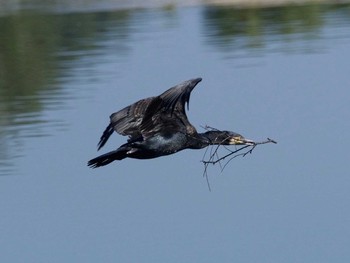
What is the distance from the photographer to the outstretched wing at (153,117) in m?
8.00

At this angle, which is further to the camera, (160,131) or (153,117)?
(153,117)

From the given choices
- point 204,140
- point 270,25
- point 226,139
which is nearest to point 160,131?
point 204,140

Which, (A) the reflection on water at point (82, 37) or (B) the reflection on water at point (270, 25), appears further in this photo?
(B) the reflection on water at point (270, 25)

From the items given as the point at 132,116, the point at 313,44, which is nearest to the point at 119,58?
the point at 313,44

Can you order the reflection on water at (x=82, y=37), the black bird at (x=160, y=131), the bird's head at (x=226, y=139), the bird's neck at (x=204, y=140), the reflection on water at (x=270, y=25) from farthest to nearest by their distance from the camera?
the reflection on water at (x=270, y=25) → the reflection on water at (x=82, y=37) → the bird's head at (x=226, y=139) → the bird's neck at (x=204, y=140) → the black bird at (x=160, y=131)

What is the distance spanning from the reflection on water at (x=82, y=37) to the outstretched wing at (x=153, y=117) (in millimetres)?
9978

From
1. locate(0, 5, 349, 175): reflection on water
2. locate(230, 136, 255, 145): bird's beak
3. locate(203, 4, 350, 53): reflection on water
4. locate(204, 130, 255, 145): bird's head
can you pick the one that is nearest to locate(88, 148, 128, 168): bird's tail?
locate(204, 130, 255, 145): bird's head

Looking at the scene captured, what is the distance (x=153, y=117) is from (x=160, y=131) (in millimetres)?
145

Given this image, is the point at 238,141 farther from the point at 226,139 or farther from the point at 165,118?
the point at 165,118

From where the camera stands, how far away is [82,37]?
24.7 meters

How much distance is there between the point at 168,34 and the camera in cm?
2436

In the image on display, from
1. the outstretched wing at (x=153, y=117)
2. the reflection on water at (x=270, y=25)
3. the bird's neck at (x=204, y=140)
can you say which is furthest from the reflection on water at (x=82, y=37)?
the bird's neck at (x=204, y=140)

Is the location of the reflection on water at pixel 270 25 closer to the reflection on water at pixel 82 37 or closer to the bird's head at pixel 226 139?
the reflection on water at pixel 82 37

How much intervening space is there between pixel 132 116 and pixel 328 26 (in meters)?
15.9
